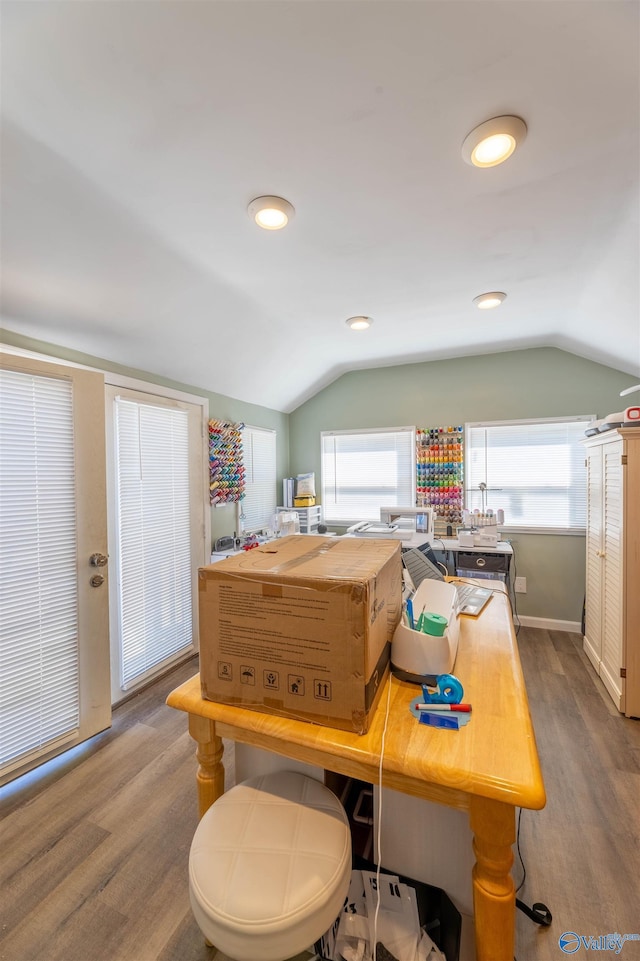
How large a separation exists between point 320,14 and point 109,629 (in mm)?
2704

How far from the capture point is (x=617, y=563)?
2332 millimetres

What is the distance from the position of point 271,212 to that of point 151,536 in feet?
6.81

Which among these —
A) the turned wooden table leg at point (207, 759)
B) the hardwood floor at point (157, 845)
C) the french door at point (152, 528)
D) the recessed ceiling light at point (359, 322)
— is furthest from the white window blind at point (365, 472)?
the turned wooden table leg at point (207, 759)

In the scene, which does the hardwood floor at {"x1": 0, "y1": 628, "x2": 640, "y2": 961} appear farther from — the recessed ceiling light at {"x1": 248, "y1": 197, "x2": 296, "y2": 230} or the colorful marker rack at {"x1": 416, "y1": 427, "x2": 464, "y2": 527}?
the recessed ceiling light at {"x1": 248, "y1": 197, "x2": 296, "y2": 230}

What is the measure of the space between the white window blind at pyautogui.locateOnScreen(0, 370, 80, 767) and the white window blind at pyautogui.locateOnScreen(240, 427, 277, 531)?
1758 mm

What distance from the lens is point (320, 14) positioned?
3.00 feet

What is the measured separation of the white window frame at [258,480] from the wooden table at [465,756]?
2.67 metres

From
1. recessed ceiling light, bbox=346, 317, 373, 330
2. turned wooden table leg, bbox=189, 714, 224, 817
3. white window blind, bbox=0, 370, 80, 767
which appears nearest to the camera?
turned wooden table leg, bbox=189, 714, 224, 817

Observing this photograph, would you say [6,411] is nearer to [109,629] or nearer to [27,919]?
[109,629]

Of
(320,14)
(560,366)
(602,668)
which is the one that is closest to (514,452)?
(560,366)

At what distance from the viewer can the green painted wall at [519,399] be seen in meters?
3.32

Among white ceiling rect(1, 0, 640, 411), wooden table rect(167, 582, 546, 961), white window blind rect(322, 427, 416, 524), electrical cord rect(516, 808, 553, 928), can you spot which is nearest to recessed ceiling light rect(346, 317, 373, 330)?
white ceiling rect(1, 0, 640, 411)

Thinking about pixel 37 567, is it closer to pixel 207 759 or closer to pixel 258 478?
pixel 207 759

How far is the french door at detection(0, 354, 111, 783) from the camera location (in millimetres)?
1738
